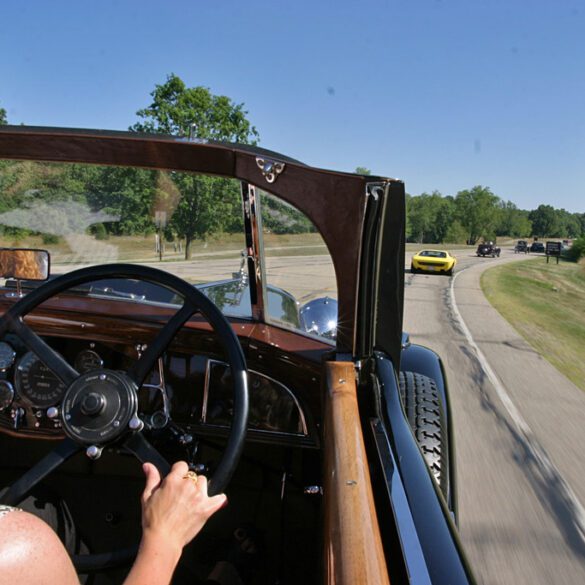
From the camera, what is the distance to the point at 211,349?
2168 millimetres

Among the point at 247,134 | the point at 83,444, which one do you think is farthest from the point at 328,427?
the point at 247,134

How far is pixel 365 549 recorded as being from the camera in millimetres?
859

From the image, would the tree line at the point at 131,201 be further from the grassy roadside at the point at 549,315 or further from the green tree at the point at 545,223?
the green tree at the point at 545,223

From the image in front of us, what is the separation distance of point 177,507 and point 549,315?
1506 cm

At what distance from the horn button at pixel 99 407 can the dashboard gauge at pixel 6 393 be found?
66 centimetres

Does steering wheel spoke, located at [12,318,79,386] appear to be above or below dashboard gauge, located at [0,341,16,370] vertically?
above

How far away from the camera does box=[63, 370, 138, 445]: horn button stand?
5.00 ft

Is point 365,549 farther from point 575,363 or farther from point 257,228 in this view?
point 575,363

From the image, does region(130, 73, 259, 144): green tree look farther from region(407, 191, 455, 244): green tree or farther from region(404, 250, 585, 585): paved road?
region(407, 191, 455, 244): green tree

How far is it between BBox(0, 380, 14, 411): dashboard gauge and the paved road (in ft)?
6.47

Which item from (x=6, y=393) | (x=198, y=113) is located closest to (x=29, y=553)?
(x=6, y=393)

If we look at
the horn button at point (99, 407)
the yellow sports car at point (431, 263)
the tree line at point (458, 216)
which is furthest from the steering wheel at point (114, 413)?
the tree line at point (458, 216)

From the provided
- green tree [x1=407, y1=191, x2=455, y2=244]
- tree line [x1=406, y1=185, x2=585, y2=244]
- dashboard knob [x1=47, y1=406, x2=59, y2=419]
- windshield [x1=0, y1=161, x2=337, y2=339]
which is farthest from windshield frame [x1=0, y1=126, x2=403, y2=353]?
green tree [x1=407, y1=191, x2=455, y2=244]

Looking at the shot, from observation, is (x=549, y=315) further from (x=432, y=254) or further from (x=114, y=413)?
(x=432, y=254)
